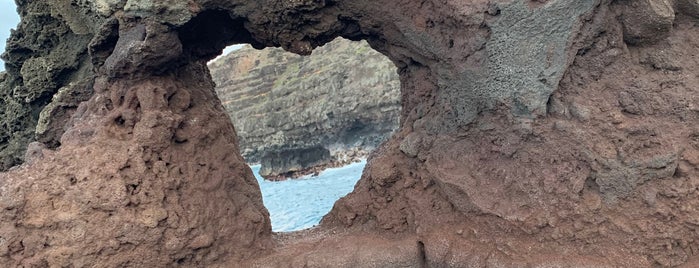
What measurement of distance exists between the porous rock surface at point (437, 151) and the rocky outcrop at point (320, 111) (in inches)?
629

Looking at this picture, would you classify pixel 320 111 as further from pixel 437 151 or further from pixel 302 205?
pixel 437 151

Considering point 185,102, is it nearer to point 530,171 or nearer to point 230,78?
point 530,171

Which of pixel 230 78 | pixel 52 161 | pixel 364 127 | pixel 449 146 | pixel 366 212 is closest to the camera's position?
pixel 52 161

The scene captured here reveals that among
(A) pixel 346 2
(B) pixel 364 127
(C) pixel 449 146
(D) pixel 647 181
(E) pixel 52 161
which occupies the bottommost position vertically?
(B) pixel 364 127

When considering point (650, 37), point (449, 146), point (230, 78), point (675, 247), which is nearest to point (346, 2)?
point (449, 146)

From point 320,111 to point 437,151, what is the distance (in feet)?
58.6

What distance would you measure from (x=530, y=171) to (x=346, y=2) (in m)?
1.69

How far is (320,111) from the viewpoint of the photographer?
21500 mm

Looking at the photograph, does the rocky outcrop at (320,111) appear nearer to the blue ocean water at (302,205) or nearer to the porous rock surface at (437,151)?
the blue ocean water at (302,205)

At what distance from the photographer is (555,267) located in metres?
3.18

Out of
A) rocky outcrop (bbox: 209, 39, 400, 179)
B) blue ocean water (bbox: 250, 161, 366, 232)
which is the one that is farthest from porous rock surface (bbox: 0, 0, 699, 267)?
rocky outcrop (bbox: 209, 39, 400, 179)

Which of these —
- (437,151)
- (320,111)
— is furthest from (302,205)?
→ (320,111)

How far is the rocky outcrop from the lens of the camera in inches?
806

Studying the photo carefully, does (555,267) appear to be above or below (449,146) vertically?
below
